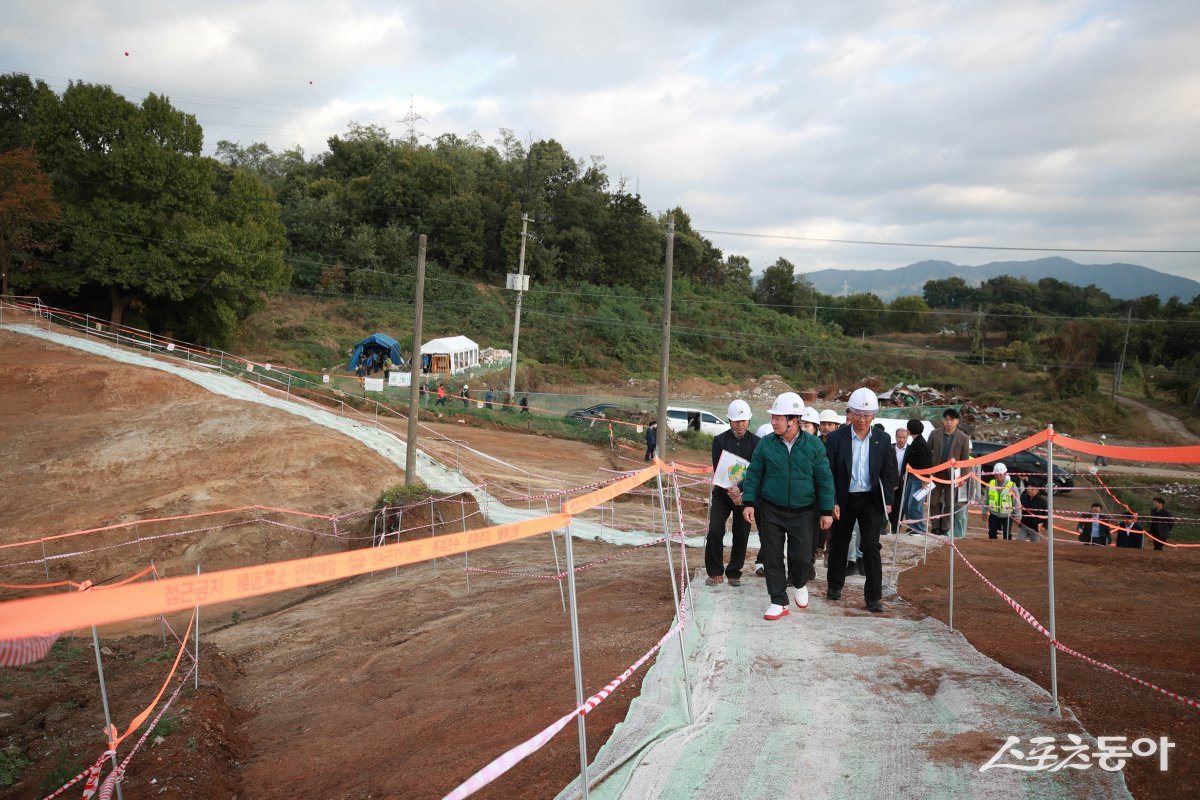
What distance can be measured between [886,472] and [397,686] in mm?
4963

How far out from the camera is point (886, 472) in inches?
281

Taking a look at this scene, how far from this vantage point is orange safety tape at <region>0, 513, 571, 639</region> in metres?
2.14

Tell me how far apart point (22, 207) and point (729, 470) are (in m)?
36.9

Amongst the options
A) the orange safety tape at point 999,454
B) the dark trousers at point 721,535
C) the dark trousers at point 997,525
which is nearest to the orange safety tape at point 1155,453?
the orange safety tape at point 999,454

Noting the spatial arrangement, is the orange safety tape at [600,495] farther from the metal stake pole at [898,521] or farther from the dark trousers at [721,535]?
the metal stake pole at [898,521]

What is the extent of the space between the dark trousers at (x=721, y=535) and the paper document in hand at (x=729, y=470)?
116mm

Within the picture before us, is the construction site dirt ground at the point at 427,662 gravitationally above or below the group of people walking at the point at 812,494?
below

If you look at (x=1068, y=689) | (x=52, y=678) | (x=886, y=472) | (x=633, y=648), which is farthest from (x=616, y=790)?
(x=52, y=678)

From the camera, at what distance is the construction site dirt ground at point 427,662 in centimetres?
489

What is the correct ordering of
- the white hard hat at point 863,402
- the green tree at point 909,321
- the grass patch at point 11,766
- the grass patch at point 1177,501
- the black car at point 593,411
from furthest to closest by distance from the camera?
the green tree at point 909,321
the black car at point 593,411
the grass patch at point 1177,501
the white hard hat at point 863,402
the grass patch at point 11,766

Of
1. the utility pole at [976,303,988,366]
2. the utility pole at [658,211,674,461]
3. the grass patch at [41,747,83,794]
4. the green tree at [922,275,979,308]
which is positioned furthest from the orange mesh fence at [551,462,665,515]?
the green tree at [922,275,979,308]

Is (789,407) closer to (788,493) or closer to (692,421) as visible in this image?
(788,493)

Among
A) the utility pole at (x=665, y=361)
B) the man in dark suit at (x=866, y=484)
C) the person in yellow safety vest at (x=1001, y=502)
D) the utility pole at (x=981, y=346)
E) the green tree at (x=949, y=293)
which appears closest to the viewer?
the man in dark suit at (x=866, y=484)

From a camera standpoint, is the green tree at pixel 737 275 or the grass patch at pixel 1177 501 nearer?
the grass patch at pixel 1177 501
